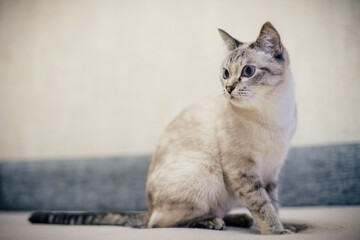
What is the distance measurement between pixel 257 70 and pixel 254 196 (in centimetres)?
52

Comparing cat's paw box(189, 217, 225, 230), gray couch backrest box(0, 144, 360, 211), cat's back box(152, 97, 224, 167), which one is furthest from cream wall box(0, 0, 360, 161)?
cat's paw box(189, 217, 225, 230)

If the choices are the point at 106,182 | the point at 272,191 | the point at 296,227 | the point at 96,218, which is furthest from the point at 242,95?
the point at 106,182

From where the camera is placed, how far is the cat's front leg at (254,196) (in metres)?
1.37

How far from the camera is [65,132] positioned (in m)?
2.68

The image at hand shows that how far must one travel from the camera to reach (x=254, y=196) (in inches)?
56.1

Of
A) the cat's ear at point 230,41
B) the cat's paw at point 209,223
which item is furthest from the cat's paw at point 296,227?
the cat's ear at point 230,41

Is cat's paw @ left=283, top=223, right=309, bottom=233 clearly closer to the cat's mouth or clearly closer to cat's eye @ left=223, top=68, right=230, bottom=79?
the cat's mouth

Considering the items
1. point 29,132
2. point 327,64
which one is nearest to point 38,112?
point 29,132

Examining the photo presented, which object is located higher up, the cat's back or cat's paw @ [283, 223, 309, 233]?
the cat's back

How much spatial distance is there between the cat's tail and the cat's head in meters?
0.73

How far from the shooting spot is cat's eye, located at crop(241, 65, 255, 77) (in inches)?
56.6

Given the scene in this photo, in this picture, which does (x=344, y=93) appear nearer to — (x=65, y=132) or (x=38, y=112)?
(x=65, y=132)

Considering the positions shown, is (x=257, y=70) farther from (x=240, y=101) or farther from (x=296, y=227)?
(x=296, y=227)

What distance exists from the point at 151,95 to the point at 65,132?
744 mm
